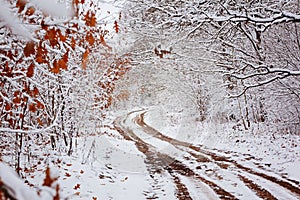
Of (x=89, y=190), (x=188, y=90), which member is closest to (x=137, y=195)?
(x=89, y=190)

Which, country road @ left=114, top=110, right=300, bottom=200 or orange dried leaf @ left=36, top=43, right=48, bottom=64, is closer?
orange dried leaf @ left=36, top=43, right=48, bottom=64

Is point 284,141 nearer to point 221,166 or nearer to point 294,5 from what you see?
point 221,166

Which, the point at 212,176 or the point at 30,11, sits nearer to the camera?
the point at 30,11

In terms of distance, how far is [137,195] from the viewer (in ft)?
23.9

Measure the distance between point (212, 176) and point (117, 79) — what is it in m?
5.39

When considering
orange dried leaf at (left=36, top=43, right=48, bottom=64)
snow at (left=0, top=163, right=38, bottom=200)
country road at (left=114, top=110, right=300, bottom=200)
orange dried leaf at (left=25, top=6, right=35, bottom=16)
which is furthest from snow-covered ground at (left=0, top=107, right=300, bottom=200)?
snow at (left=0, top=163, right=38, bottom=200)

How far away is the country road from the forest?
8 cm

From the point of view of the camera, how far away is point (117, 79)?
38.8ft

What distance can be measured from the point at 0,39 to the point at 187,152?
1029 cm

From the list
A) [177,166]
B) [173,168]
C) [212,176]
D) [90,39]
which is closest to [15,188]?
[90,39]

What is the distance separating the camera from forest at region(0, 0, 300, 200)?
3.54 meters

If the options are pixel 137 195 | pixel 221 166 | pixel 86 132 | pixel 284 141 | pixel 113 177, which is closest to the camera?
pixel 137 195

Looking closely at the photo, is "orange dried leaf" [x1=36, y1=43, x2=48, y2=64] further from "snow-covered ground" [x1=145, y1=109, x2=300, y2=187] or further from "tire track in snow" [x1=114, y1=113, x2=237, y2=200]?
Answer: "snow-covered ground" [x1=145, y1=109, x2=300, y2=187]

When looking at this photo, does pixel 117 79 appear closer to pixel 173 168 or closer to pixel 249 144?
pixel 173 168
